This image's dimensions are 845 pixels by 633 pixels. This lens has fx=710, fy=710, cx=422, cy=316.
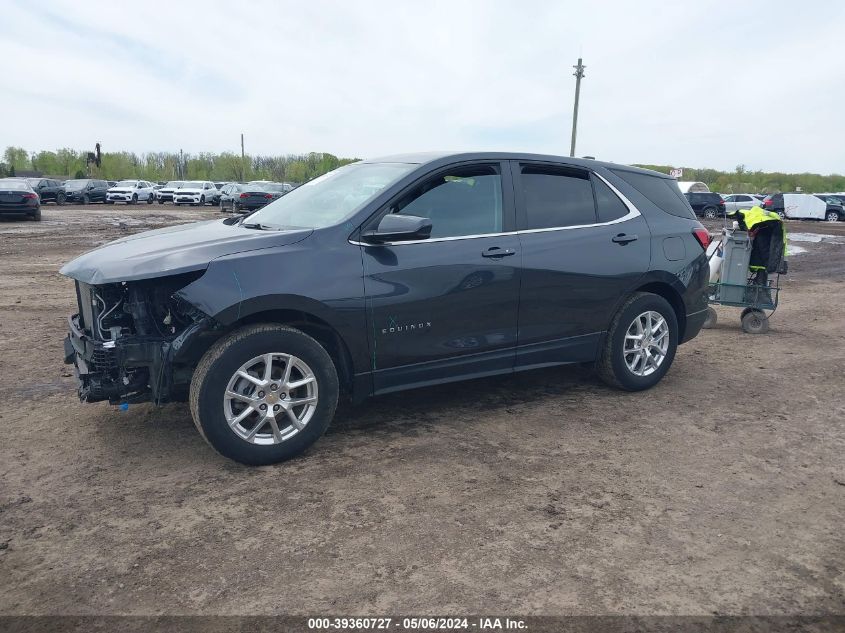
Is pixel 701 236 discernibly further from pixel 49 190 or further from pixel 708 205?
pixel 49 190

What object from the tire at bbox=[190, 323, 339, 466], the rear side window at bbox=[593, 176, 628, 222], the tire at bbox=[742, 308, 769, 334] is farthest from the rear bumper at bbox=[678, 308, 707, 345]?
the tire at bbox=[190, 323, 339, 466]

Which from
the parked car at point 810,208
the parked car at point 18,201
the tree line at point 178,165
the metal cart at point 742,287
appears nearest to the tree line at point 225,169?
the tree line at point 178,165

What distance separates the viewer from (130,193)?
44.0 meters

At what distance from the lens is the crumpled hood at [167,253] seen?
388cm

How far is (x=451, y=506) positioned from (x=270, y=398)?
120 cm

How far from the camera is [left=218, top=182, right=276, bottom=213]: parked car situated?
2766 centimetres

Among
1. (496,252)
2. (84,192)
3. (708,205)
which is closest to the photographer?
(496,252)

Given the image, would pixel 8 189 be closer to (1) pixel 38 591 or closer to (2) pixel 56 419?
(2) pixel 56 419

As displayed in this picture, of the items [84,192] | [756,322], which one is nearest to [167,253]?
[756,322]

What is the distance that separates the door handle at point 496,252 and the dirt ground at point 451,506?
115cm

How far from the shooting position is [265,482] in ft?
12.8

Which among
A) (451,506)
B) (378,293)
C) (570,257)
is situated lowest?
(451,506)

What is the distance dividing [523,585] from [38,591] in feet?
6.45

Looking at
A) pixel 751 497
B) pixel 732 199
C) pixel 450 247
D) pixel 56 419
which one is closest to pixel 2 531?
pixel 56 419
